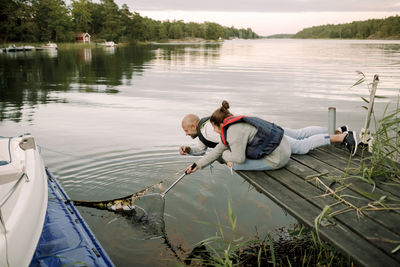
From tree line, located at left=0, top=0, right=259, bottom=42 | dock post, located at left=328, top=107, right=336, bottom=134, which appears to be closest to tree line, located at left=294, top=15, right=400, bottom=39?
tree line, located at left=0, top=0, right=259, bottom=42

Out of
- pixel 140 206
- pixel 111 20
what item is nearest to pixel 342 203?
pixel 140 206

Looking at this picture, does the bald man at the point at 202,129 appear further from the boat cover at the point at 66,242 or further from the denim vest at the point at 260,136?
the boat cover at the point at 66,242

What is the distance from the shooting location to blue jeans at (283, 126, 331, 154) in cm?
443

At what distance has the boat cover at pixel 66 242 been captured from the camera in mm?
3182

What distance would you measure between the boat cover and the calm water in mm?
383

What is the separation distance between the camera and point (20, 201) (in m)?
3.07

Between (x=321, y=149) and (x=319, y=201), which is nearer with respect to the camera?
(x=319, y=201)

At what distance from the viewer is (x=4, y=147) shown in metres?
4.67

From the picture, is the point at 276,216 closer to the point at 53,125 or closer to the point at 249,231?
the point at 249,231

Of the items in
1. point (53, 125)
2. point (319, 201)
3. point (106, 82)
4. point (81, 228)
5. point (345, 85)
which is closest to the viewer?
point (319, 201)

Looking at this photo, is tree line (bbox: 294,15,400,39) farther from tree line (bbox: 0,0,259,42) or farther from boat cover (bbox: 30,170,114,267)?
boat cover (bbox: 30,170,114,267)

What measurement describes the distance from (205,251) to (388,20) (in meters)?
143

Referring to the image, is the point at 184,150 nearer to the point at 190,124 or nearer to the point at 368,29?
the point at 190,124

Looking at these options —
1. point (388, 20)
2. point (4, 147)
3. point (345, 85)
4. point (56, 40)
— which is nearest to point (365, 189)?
point (4, 147)
